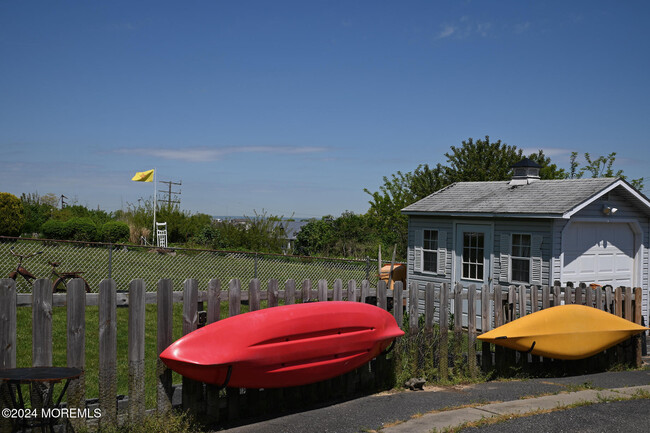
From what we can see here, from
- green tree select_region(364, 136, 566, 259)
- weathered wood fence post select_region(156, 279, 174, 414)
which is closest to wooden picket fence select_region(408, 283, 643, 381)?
weathered wood fence post select_region(156, 279, 174, 414)

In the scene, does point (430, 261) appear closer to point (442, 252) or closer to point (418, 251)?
point (418, 251)

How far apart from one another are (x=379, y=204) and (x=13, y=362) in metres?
29.0

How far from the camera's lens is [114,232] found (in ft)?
100

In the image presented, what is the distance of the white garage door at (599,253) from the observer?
1419 centimetres

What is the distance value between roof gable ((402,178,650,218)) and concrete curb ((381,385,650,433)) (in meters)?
6.98

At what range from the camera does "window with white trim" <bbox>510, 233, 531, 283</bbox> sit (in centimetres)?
1433

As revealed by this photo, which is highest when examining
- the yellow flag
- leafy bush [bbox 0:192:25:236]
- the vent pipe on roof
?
the yellow flag

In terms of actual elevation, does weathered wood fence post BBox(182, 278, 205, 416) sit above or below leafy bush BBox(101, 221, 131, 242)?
below

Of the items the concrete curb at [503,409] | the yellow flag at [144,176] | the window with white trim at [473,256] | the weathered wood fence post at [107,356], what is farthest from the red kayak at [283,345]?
the yellow flag at [144,176]

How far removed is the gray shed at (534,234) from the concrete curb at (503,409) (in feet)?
22.7

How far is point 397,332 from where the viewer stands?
22.6 feet

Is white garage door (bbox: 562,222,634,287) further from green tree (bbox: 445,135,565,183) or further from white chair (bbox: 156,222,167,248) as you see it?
white chair (bbox: 156,222,167,248)

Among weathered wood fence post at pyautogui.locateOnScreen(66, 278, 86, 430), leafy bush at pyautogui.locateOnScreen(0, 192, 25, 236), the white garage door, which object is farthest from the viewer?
leafy bush at pyautogui.locateOnScreen(0, 192, 25, 236)

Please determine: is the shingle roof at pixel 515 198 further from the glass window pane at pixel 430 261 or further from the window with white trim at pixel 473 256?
the glass window pane at pixel 430 261
